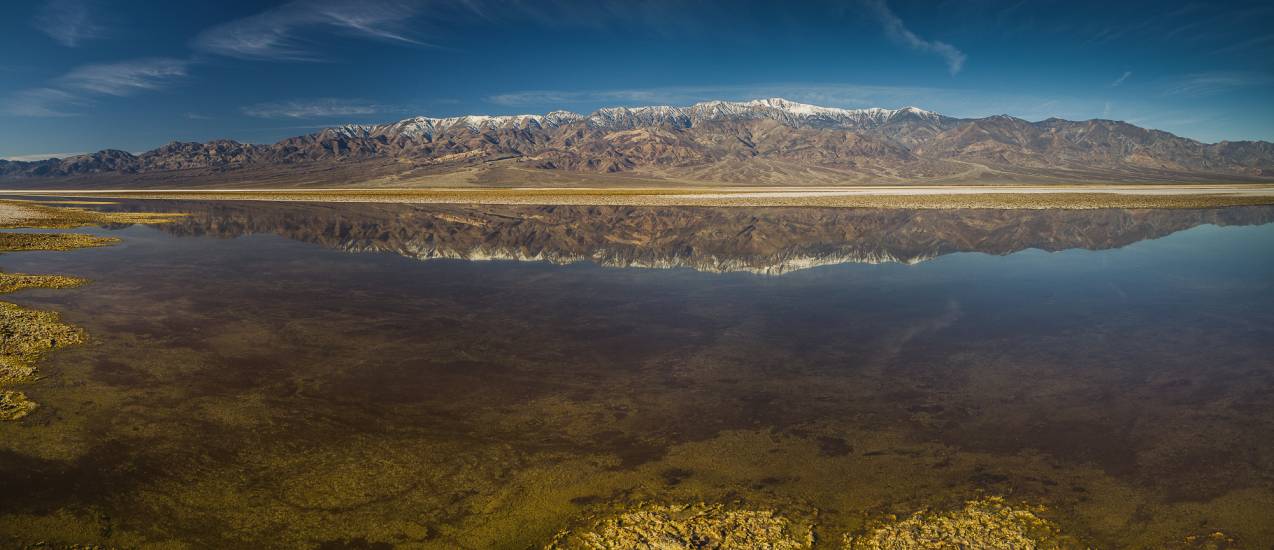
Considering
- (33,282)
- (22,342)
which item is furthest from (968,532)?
(33,282)

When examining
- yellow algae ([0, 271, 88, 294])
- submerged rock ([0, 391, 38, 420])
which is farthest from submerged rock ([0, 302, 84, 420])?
yellow algae ([0, 271, 88, 294])

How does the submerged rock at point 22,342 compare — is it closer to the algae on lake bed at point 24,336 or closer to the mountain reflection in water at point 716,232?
the algae on lake bed at point 24,336

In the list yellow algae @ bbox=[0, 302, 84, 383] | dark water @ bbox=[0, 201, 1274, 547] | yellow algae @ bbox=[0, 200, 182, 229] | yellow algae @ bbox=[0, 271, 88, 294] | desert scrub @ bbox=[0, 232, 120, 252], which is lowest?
dark water @ bbox=[0, 201, 1274, 547]

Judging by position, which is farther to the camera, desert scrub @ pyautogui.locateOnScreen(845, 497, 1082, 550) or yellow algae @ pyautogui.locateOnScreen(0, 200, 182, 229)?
yellow algae @ pyautogui.locateOnScreen(0, 200, 182, 229)

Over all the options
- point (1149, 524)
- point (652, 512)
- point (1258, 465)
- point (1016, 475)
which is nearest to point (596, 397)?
point (652, 512)

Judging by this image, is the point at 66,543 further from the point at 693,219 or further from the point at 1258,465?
the point at 693,219

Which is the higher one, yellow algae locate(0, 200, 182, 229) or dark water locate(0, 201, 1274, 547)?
yellow algae locate(0, 200, 182, 229)

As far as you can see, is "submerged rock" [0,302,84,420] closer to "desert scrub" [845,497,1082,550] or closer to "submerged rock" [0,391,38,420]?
"submerged rock" [0,391,38,420]
